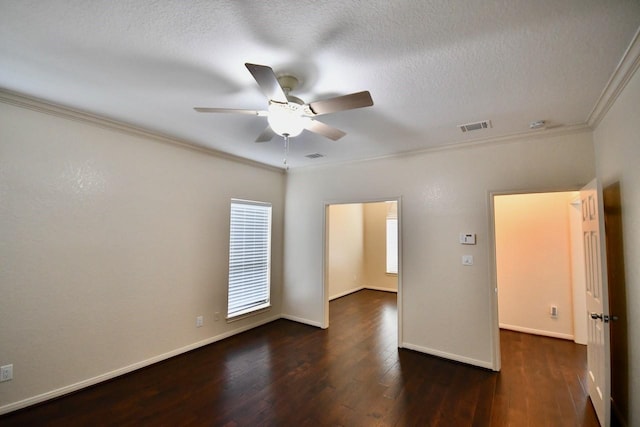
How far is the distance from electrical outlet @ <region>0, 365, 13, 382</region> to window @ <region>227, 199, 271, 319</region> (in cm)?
221

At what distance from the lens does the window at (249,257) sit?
14.1 feet

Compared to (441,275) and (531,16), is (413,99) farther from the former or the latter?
(441,275)

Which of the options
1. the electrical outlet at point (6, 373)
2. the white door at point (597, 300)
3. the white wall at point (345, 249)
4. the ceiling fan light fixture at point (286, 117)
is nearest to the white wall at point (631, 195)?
the white door at point (597, 300)

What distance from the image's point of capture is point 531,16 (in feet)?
4.82

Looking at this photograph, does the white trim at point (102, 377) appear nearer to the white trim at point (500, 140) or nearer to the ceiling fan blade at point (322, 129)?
the ceiling fan blade at point (322, 129)

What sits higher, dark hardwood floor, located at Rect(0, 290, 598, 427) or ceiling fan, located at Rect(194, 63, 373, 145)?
ceiling fan, located at Rect(194, 63, 373, 145)

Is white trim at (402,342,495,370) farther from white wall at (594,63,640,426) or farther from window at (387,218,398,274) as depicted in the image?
window at (387,218,398,274)

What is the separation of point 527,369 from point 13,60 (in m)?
5.50

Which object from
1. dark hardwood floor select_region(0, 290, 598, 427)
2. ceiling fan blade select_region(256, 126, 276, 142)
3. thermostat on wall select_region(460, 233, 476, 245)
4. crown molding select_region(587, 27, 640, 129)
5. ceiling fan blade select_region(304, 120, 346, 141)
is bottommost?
dark hardwood floor select_region(0, 290, 598, 427)

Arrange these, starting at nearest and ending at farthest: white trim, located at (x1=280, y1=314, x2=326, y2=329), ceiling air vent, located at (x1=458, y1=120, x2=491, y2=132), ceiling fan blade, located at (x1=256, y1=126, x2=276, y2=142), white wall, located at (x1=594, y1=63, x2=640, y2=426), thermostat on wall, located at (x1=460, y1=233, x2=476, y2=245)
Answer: white wall, located at (x1=594, y1=63, x2=640, y2=426) → ceiling fan blade, located at (x1=256, y1=126, x2=276, y2=142) → ceiling air vent, located at (x1=458, y1=120, x2=491, y2=132) → thermostat on wall, located at (x1=460, y1=233, x2=476, y2=245) → white trim, located at (x1=280, y1=314, x2=326, y2=329)

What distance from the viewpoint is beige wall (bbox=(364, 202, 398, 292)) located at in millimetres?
7773

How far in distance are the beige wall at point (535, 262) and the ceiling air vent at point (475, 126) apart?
1.95 metres

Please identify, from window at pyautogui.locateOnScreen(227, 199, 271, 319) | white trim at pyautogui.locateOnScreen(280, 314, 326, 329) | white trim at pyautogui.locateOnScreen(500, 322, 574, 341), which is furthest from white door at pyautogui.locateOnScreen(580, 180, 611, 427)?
window at pyautogui.locateOnScreen(227, 199, 271, 319)

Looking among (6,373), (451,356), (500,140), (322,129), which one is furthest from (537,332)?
(6,373)
